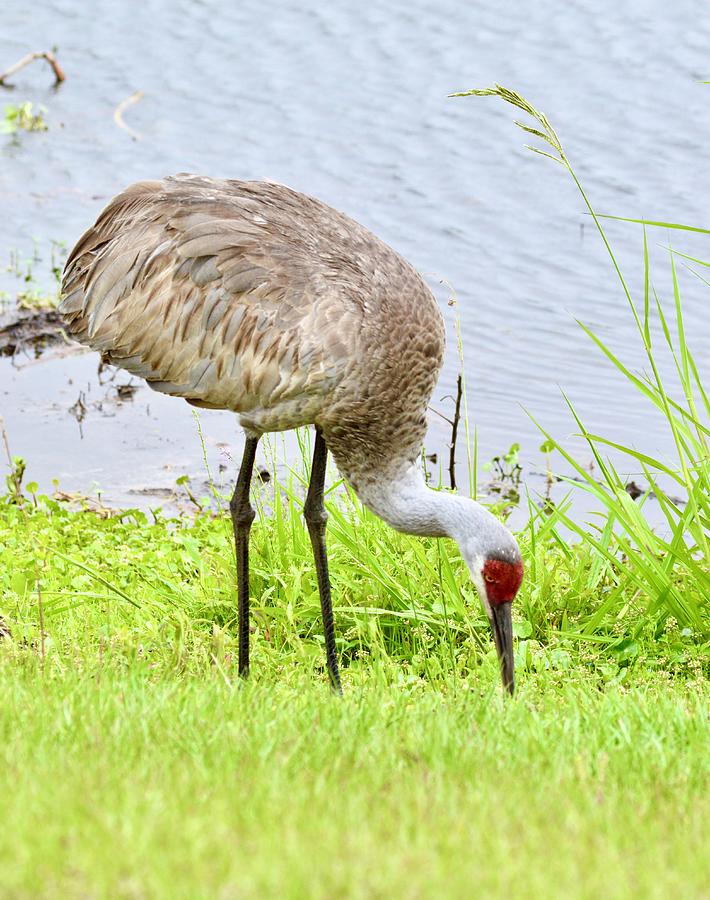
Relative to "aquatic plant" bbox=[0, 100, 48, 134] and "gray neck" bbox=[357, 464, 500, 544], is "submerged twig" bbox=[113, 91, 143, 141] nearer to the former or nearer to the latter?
"aquatic plant" bbox=[0, 100, 48, 134]

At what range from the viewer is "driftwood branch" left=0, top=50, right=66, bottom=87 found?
12.1 m

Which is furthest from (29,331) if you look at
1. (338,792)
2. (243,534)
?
(338,792)

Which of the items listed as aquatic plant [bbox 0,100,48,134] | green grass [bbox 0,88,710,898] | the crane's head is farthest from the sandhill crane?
aquatic plant [bbox 0,100,48,134]

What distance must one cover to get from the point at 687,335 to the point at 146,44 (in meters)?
6.96

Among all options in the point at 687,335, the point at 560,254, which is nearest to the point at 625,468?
the point at 687,335

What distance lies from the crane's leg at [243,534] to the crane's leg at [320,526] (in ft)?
0.75

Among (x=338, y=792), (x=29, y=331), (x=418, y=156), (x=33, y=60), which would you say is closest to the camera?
(x=338, y=792)

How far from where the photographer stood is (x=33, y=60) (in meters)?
13.0

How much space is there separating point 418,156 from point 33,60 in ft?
12.5

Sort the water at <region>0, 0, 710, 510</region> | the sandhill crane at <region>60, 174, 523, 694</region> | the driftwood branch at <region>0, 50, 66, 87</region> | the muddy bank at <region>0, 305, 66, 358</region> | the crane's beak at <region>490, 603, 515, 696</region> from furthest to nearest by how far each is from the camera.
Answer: the driftwood branch at <region>0, 50, 66, 87</region>, the muddy bank at <region>0, 305, 66, 358</region>, the water at <region>0, 0, 710, 510</region>, the sandhill crane at <region>60, 174, 523, 694</region>, the crane's beak at <region>490, 603, 515, 696</region>

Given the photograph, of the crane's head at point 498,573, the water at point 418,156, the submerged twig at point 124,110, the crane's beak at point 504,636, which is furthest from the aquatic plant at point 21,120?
the crane's beak at point 504,636

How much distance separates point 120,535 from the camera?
22.4ft

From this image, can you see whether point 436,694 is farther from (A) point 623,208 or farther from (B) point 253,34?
(B) point 253,34

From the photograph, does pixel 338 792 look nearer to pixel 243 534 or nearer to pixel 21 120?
pixel 243 534
